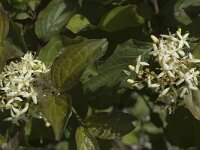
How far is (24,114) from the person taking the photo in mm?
1361

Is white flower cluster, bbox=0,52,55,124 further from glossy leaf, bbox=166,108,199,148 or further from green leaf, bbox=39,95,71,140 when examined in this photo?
glossy leaf, bbox=166,108,199,148

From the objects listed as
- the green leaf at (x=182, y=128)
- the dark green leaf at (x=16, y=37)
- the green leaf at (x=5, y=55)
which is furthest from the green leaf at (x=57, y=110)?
the green leaf at (x=182, y=128)

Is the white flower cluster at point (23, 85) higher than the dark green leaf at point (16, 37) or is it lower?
lower

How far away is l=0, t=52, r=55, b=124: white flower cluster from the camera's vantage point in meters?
1.28

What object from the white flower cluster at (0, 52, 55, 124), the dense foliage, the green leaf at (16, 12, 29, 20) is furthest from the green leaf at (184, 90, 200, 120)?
the green leaf at (16, 12, 29, 20)

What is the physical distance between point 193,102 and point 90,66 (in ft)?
→ 1.05

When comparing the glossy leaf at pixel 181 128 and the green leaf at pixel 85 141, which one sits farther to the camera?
the glossy leaf at pixel 181 128

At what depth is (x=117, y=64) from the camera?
1.38 meters

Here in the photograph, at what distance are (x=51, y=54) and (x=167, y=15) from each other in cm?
34

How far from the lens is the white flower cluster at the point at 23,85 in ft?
4.20

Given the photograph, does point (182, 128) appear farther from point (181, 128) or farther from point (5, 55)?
point (5, 55)

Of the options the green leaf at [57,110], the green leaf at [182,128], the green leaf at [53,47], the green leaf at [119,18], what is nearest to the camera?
the green leaf at [57,110]

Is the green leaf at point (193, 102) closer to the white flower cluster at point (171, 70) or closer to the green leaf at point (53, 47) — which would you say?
the white flower cluster at point (171, 70)

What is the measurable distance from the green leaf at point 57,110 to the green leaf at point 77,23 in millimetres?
351
